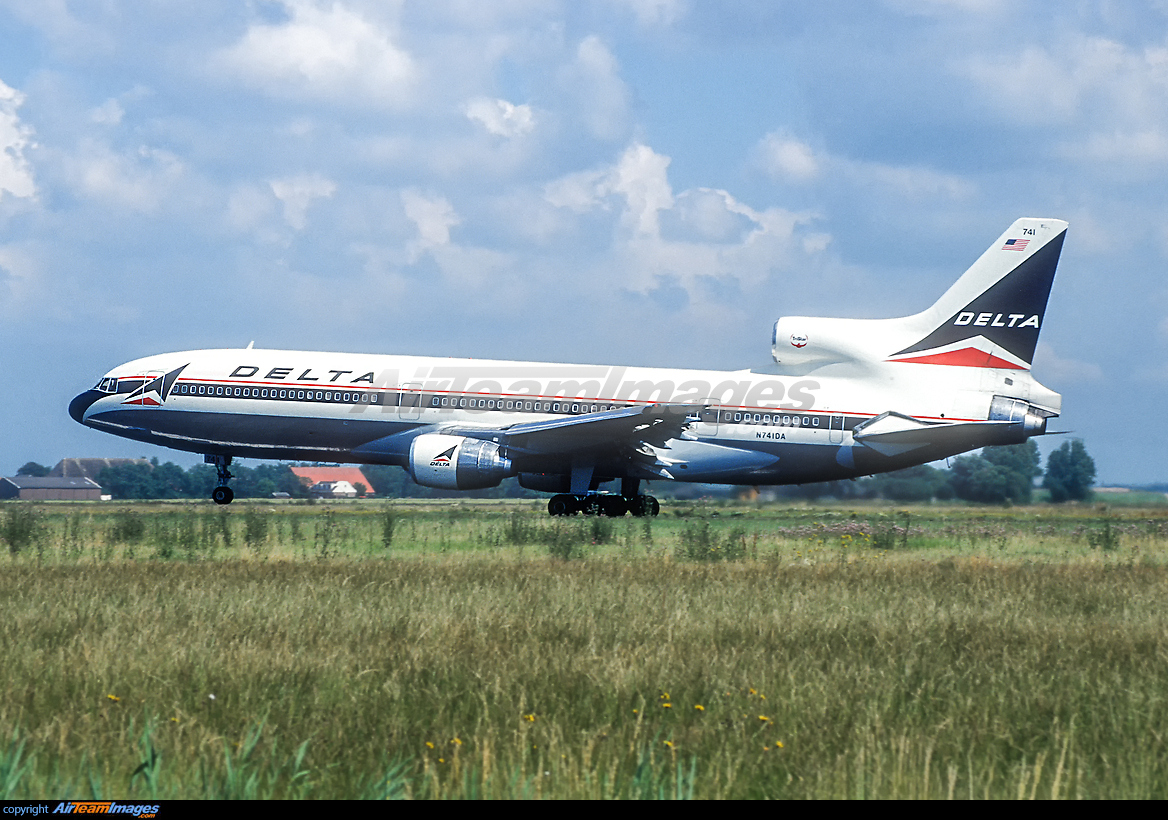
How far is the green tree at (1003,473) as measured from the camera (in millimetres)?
30938

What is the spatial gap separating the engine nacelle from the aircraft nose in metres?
11.1

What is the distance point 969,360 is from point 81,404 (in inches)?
1003

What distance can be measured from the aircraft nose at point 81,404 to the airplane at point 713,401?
307 centimetres

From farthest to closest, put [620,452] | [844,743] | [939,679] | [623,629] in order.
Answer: [620,452], [623,629], [939,679], [844,743]

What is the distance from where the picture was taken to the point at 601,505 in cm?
2981

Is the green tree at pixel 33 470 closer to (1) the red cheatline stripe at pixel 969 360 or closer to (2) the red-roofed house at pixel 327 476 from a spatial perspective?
(2) the red-roofed house at pixel 327 476

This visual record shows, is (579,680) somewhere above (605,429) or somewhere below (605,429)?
below

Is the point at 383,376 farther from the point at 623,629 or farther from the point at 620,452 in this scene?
the point at 623,629

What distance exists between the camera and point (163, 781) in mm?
5324

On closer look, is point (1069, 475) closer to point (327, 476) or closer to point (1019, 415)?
point (1019, 415)

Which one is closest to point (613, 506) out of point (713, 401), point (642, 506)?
point (642, 506)

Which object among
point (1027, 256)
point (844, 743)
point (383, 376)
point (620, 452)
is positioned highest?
point (1027, 256)

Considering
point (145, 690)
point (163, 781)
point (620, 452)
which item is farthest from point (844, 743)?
point (620, 452)
